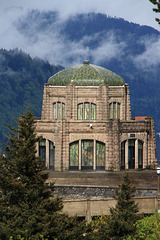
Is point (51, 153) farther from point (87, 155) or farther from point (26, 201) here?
point (26, 201)

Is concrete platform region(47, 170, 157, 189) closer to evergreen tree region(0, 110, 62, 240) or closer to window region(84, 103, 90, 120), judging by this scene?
window region(84, 103, 90, 120)

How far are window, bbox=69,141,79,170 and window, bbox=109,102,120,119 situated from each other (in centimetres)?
973

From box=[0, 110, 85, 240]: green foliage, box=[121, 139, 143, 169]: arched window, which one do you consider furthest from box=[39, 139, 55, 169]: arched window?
box=[0, 110, 85, 240]: green foliage

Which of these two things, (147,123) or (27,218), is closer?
(27,218)

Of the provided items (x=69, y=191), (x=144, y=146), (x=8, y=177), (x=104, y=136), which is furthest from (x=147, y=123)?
(x=8, y=177)

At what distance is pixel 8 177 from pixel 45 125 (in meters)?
23.3

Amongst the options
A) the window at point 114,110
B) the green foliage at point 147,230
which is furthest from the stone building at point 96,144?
the green foliage at point 147,230

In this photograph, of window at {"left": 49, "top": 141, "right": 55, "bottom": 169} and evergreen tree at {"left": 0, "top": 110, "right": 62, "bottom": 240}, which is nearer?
evergreen tree at {"left": 0, "top": 110, "right": 62, "bottom": 240}

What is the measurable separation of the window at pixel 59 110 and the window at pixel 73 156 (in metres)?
9.41

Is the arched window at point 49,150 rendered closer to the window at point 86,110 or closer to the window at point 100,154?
the window at point 100,154

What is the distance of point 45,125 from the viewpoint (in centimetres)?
4581

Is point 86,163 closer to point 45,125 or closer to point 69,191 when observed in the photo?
point 45,125

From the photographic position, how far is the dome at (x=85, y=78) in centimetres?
5247

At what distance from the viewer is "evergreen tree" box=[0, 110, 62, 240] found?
21.2 metres
